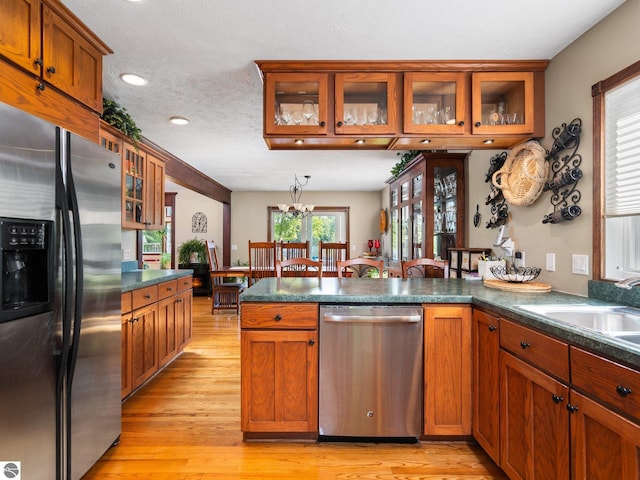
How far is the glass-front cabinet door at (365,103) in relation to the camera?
2236 mm

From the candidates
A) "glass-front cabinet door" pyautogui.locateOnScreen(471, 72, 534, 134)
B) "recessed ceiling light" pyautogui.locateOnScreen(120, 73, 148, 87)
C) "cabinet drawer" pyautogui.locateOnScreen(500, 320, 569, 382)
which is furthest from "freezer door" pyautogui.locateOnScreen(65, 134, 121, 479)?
"glass-front cabinet door" pyautogui.locateOnScreen(471, 72, 534, 134)

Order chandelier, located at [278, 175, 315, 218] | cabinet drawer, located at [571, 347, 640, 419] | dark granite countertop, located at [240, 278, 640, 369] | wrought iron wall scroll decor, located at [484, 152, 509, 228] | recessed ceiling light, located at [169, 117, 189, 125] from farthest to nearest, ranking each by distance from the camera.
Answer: chandelier, located at [278, 175, 315, 218]
recessed ceiling light, located at [169, 117, 189, 125]
wrought iron wall scroll decor, located at [484, 152, 509, 228]
dark granite countertop, located at [240, 278, 640, 369]
cabinet drawer, located at [571, 347, 640, 419]

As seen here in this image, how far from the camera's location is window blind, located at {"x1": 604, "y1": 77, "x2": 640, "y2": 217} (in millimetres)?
1620

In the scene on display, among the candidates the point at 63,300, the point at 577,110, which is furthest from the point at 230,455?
the point at 577,110

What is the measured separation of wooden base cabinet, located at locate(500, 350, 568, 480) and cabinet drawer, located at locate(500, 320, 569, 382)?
0.04 metres

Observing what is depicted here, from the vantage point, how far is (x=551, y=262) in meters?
2.14

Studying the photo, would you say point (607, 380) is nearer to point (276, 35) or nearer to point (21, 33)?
point (276, 35)

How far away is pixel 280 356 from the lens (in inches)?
76.3

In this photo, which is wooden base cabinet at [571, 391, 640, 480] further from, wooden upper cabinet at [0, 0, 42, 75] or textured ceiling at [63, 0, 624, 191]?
wooden upper cabinet at [0, 0, 42, 75]

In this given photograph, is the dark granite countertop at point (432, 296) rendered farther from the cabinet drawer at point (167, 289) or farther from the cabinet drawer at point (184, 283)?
the cabinet drawer at point (184, 283)

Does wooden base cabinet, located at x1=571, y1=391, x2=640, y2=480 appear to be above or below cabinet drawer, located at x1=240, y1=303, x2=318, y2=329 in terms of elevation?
below

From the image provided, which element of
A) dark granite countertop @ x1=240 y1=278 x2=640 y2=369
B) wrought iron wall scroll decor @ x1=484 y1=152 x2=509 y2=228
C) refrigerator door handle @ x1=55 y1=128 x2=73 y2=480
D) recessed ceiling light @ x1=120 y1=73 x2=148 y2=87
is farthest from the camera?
wrought iron wall scroll decor @ x1=484 y1=152 x2=509 y2=228

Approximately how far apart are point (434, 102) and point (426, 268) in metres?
1.89

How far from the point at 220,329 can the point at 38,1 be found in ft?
12.2
